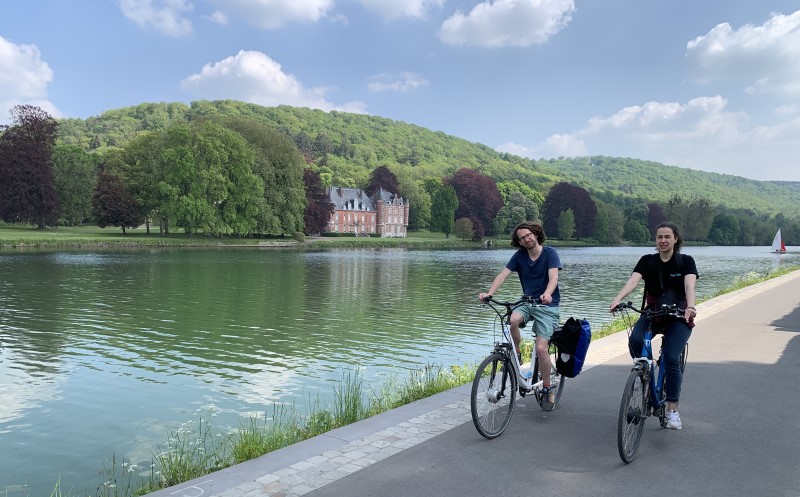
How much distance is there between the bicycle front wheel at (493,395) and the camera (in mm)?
5301

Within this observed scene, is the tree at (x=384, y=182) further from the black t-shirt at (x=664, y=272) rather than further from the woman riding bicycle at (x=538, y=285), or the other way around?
the black t-shirt at (x=664, y=272)

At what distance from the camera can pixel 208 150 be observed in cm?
6259

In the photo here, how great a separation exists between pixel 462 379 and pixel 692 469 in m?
3.89

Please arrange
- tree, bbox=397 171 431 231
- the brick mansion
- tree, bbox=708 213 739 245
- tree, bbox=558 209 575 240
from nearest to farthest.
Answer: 1. tree, bbox=558 209 575 240
2. the brick mansion
3. tree, bbox=397 171 431 231
4. tree, bbox=708 213 739 245

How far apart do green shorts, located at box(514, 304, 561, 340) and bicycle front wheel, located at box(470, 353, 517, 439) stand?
57 cm

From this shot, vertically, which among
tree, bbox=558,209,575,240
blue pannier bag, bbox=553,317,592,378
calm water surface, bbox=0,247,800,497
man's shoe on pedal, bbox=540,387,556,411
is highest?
tree, bbox=558,209,575,240

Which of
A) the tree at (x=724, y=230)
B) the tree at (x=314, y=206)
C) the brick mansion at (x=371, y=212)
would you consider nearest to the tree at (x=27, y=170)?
the tree at (x=314, y=206)

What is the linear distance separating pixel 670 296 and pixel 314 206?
75.7m

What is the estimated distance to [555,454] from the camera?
16.6ft

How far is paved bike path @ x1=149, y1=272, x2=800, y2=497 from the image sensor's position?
14.2 ft

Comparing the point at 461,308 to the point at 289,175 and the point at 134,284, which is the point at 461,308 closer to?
the point at 134,284

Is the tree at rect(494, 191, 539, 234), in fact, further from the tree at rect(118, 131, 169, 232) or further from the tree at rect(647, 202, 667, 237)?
the tree at rect(118, 131, 169, 232)

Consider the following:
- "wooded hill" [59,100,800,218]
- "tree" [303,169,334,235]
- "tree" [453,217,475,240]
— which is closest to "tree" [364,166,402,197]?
"wooded hill" [59,100,800,218]

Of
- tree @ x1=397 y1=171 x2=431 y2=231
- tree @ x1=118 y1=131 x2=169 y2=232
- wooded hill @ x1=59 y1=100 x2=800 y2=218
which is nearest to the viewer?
tree @ x1=118 y1=131 x2=169 y2=232
